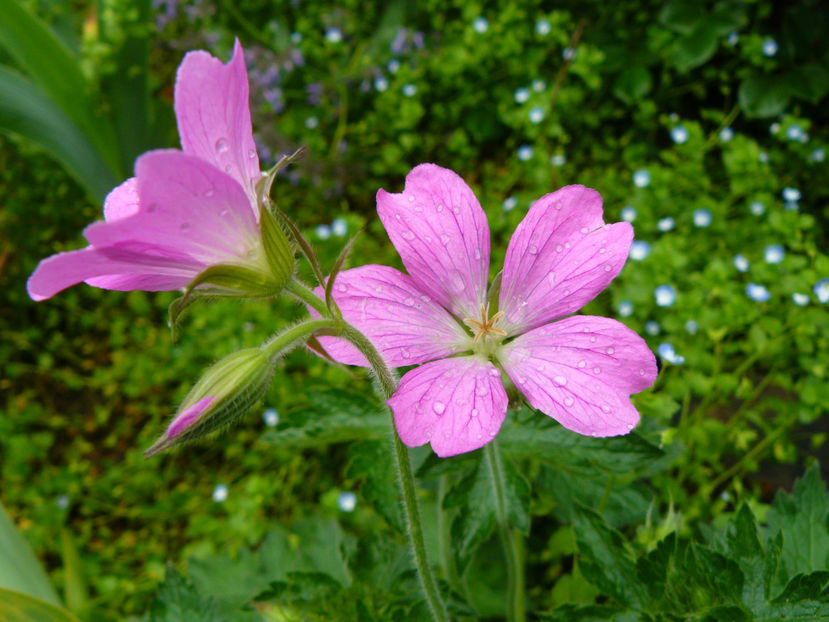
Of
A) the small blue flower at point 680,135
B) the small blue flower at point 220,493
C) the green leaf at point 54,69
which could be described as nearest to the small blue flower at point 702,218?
the small blue flower at point 680,135

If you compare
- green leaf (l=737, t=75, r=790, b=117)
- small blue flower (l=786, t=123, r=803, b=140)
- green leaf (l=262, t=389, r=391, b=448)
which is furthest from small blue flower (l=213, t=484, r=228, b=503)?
green leaf (l=737, t=75, r=790, b=117)

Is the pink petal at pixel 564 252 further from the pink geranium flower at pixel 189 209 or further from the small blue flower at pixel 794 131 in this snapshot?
the small blue flower at pixel 794 131

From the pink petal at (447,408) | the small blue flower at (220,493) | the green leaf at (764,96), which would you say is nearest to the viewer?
the pink petal at (447,408)

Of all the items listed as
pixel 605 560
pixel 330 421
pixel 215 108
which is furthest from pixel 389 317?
pixel 605 560

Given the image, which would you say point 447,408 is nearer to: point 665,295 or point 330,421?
point 330,421

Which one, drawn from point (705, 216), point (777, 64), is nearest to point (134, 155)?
point (705, 216)

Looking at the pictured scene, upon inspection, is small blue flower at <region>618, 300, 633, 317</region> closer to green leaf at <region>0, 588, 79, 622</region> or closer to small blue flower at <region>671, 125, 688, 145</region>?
small blue flower at <region>671, 125, 688, 145</region>

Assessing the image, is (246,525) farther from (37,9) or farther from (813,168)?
(813,168)
